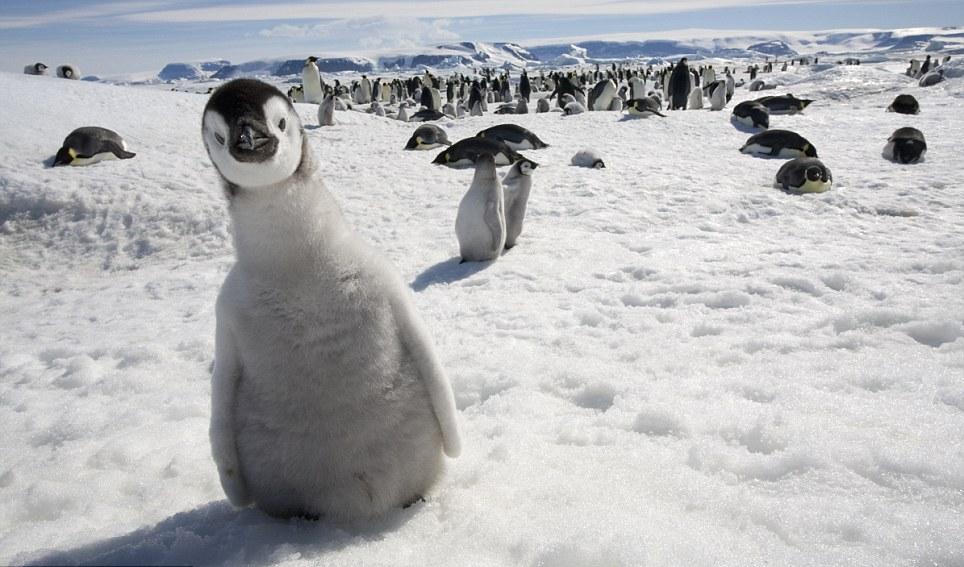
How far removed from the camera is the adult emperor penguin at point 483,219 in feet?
18.2

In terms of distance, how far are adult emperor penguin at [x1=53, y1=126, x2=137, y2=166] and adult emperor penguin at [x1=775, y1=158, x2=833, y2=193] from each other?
874 cm

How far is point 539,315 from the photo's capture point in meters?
4.20

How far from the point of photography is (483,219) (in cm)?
552

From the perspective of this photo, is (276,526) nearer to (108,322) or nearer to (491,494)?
(491,494)

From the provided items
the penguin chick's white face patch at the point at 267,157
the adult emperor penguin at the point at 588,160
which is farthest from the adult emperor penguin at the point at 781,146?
the penguin chick's white face patch at the point at 267,157

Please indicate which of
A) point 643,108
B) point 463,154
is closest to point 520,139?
point 463,154

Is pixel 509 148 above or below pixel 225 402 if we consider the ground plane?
below

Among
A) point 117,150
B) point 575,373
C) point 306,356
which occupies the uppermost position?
point 306,356

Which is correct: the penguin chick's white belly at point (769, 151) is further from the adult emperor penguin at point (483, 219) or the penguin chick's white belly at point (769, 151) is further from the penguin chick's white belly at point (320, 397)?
the penguin chick's white belly at point (320, 397)

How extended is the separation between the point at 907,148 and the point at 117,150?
11.3m

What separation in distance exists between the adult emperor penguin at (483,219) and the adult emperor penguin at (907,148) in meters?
6.97

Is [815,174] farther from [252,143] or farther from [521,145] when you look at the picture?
[252,143]

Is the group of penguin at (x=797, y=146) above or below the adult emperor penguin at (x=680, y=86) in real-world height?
below

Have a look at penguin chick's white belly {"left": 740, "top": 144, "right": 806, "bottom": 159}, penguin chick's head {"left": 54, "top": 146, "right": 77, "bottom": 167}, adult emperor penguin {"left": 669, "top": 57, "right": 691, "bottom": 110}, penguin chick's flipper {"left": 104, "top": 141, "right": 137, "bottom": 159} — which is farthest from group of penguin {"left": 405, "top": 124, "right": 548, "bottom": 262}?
adult emperor penguin {"left": 669, "top": 57, "right": 691, "bottom": 110}
